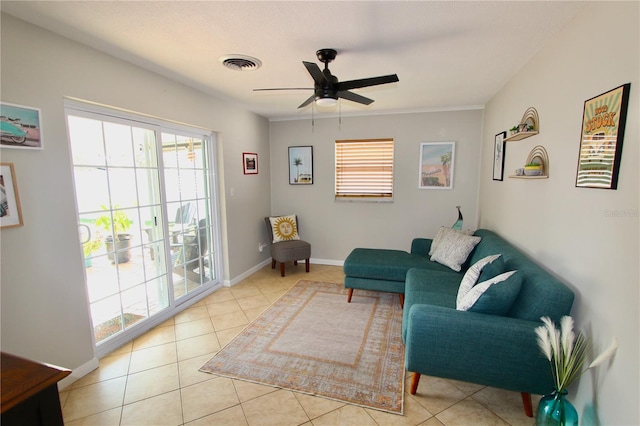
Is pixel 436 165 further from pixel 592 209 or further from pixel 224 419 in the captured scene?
pixel 224 419

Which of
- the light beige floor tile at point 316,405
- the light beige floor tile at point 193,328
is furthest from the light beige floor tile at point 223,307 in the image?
the light beige floor tile at point 316,405

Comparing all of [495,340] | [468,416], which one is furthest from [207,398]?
[495,340]

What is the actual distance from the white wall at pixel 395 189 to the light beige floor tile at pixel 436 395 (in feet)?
8.25

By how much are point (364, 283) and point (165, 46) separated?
2761 mm

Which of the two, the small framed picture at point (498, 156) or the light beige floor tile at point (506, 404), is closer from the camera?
the light beige floor tile at point (506, 404)

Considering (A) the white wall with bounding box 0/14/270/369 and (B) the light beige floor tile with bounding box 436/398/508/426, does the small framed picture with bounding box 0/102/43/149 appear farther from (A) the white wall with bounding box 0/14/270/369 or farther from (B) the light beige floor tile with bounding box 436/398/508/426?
(B) the light beige floor tile with bounding box 436/398/508/426

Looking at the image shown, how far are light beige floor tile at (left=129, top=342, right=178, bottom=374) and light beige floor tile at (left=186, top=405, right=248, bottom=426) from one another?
0.73m

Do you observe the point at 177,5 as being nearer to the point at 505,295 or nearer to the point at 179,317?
the point at 505,295

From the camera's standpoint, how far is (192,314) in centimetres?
312

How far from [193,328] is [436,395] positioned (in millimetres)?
2183

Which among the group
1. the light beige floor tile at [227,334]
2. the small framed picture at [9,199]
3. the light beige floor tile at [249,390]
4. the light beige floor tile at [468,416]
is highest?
the small framed picture at [9,199]

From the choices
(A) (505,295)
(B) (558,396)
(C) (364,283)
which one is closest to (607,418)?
(B) (558,396)

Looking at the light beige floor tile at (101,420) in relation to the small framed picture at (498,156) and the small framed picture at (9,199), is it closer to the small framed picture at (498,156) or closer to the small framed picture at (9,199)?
the small framed picture at (9,199)

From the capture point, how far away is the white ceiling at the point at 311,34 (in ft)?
5.33
